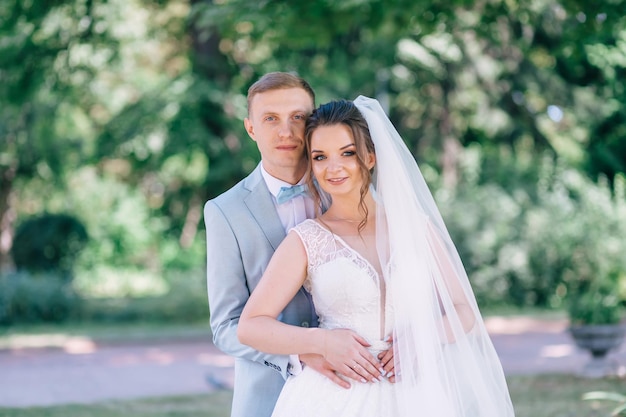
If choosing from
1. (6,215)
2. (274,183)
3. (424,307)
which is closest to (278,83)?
(274,183)

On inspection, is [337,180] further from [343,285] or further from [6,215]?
[6,215]

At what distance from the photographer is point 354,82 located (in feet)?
61.5

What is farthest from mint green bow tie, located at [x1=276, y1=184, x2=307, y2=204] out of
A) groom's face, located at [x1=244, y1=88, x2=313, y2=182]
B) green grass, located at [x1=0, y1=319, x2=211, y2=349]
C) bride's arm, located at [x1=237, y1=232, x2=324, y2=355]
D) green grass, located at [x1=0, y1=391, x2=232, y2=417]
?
green grass, located at [x1=0, y1=319, x2=211, y2=349]

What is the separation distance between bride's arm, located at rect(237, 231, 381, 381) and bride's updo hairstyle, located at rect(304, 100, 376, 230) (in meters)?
0.34

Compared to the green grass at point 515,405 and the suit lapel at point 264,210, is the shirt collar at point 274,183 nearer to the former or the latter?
the suit lapel at point 264,210

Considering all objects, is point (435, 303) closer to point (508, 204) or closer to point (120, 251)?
point (508, 204)

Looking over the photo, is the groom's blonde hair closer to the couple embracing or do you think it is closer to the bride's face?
the couple embracing

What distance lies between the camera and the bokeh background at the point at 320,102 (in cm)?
1767

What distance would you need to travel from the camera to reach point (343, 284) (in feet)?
10.8

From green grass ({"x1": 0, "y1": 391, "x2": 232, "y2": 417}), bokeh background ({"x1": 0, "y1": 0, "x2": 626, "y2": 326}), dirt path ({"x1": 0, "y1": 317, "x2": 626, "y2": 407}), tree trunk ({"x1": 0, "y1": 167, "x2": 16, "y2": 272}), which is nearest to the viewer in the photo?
green grass ({"x1": 0, "y1": 391, "x2": 232, "y2": 417})

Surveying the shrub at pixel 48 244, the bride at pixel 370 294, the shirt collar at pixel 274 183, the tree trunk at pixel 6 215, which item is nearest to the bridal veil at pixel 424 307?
the bride at pixel 370 294

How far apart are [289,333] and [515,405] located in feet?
21.7

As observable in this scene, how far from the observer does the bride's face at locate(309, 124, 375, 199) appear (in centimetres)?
335

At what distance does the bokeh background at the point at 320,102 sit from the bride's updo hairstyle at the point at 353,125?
10911 mm
